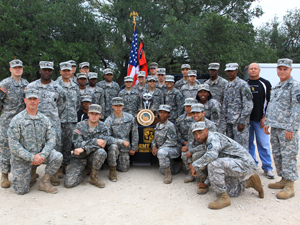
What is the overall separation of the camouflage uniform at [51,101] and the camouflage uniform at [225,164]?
2.77m

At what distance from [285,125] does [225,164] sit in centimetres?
131

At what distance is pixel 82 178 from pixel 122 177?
2.65 ft

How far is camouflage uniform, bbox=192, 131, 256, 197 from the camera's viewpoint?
3.82 metres

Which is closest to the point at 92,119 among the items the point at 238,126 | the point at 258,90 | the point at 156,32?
the point at 238,126

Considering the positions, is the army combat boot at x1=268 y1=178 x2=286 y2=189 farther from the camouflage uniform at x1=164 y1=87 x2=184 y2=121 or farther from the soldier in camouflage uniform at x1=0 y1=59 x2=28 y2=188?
the soldier in camouflage uniform at x1=0 y1=59 x2=28 y2=188

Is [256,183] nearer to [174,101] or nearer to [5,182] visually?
[174,101]

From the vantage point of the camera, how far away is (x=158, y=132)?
5.31 m

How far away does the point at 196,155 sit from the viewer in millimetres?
4477

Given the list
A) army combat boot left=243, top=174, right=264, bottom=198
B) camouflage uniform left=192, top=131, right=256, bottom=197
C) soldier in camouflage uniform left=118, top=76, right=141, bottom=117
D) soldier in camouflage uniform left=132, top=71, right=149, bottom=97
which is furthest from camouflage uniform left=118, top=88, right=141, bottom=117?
army combat boot left=243, top=174, right=264, bottom=198

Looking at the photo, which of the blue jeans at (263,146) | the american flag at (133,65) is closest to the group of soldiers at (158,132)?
the blue jeans at (263,146)

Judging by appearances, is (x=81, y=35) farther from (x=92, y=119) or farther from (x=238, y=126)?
(x=238, y=126)

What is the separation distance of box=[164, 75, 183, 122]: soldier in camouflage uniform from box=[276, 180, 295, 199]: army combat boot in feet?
9.17

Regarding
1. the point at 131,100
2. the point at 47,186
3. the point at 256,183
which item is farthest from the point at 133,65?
the point at 256,183

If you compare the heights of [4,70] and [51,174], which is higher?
[4,70]
